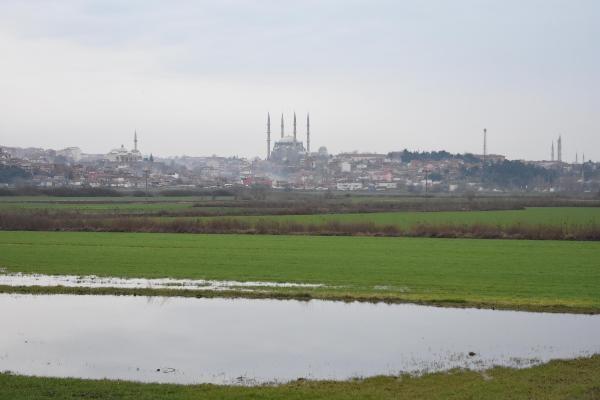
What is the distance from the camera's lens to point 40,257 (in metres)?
35.9

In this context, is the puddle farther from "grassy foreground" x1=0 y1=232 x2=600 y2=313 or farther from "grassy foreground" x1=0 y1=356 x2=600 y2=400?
"grassy foreground" x1=0 y1=356 x2=600 y2=400

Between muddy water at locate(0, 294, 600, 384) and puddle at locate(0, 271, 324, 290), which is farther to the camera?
puddle at locate(0, 271, 324, 290)

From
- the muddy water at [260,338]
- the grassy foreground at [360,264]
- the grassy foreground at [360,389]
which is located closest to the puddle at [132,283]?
the grassy foreground at [360,264]

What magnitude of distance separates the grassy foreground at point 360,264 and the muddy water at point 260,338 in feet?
7.88

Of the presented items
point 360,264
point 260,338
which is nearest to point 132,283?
point 260,338

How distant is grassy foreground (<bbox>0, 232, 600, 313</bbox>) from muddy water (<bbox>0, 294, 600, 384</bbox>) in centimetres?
240

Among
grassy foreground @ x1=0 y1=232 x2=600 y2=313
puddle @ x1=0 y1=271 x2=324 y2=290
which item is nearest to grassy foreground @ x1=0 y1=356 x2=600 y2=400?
grassy foreground @ x1=0 y1=232 x2=600 y2=313

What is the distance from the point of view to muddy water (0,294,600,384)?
14133mm

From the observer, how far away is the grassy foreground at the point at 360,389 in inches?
462

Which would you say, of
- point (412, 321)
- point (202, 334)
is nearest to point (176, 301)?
point (202, 334)

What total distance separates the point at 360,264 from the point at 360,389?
21.6 metres

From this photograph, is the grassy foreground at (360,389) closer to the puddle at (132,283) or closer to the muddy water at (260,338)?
the muddy water at (260,338)

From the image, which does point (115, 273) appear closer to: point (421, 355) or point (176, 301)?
point (176, 301)

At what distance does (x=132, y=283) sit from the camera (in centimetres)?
2686
